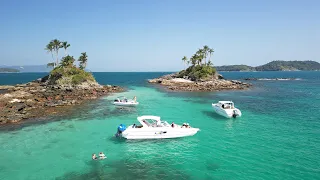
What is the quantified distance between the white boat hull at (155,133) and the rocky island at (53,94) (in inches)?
849

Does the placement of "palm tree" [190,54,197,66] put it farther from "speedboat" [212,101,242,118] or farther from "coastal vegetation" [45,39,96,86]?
"speedboat" [212,101,242,118]

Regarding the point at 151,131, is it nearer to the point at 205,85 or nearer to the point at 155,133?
the point at 155,133

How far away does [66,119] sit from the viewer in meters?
38.2

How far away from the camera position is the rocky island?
4241 centimetres

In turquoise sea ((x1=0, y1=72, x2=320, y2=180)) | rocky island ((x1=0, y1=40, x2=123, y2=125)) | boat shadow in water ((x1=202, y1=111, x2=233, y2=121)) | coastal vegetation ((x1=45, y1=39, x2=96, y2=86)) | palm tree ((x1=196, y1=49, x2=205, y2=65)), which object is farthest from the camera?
palm tree ((x1=196, y1=49, x2=205, y2=65))

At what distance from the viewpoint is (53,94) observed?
212 feet

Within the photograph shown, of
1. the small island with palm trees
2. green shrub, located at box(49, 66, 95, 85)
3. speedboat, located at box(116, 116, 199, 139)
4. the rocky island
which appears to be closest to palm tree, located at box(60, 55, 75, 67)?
the rocky island

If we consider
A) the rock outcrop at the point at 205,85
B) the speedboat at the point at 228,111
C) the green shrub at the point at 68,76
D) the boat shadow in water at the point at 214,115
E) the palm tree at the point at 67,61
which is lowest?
the boat shadow in water at the point at 214,115

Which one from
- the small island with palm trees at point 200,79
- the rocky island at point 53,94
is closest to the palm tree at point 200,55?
the small island with palm trees at point 200,79

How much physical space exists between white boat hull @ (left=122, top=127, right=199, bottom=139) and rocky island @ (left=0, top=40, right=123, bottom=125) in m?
21.6

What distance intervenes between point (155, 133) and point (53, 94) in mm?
47654

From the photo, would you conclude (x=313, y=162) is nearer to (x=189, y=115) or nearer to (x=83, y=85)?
(x=189, y=115)

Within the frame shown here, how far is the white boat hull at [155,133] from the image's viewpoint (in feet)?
90.4

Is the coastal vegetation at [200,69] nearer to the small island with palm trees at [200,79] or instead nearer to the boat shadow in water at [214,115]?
the small island with palm trees at [200,79]
